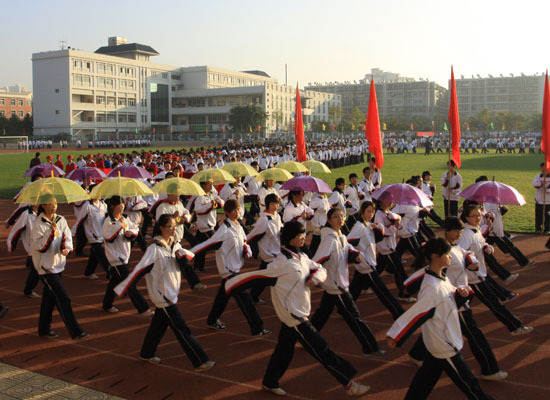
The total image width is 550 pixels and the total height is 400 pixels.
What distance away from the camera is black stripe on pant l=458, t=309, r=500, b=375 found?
18.4 ft

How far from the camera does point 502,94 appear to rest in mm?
146000

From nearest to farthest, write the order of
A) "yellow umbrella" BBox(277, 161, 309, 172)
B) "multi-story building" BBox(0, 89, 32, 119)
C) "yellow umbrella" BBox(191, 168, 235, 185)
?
"yellow umbrella" BBox(191, 168, 235, 185) < "yellow umbrella" BBox(277, 161, 309, 172) < "multi-story building" BBox(0, 89, 32, 119)

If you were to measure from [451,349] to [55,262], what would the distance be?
4.80 m

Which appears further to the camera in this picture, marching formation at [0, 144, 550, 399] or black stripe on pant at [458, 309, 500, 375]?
black stripe on pant at [458, 309, 500, 375]

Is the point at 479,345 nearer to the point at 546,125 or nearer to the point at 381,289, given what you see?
the point at 381,289

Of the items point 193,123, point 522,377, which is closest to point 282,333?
point 522,377

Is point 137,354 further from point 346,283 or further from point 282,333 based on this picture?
point 346,283

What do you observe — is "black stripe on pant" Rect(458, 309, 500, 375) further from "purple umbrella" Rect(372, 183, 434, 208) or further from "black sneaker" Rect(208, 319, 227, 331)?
"black sneaker" Rect(208, 319, 227, 331)

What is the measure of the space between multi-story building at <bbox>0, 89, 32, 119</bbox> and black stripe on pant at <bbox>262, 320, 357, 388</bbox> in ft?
342

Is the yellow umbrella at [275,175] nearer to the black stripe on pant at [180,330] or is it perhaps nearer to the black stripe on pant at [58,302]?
the black stripe on pant at [58,302]

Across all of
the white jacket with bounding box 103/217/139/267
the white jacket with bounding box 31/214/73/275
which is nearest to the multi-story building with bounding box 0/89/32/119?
the white jacket with bounding box 103/217/139/267

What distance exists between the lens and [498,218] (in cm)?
977

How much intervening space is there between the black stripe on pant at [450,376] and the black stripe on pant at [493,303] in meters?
2.23

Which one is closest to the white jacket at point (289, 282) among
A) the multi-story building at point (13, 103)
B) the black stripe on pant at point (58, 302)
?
the black stripe on pant at point (58, 302)
